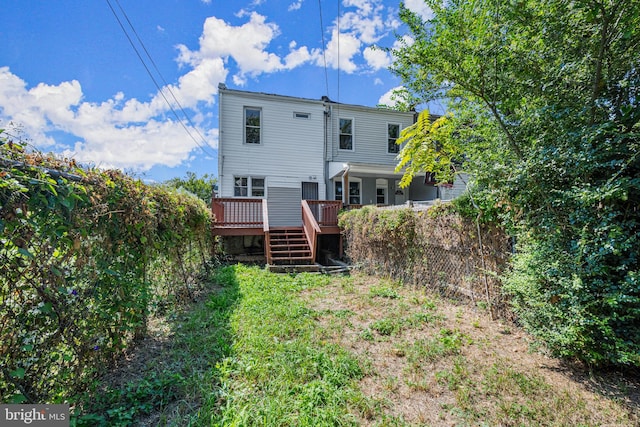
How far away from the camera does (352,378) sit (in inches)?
103

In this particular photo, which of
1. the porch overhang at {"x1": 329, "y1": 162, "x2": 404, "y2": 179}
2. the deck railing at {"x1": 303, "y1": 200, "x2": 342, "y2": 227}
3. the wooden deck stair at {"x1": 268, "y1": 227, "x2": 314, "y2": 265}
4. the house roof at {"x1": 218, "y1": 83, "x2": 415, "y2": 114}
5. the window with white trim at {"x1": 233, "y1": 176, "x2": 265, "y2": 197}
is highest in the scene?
the house roof at {"x1": 218, "y1": 83, "x2": 415, "y2": 114}

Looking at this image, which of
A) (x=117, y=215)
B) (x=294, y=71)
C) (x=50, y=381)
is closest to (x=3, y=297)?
(x=50, y=381)

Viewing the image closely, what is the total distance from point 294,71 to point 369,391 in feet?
41.7

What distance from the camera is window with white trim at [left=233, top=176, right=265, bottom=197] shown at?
35.0ft

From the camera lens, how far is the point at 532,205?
3113 mm

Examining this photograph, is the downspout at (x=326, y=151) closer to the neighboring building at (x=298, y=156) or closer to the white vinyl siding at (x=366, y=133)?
the neighboring building at (x=298, y=156)

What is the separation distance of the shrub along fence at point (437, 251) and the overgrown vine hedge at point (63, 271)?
4.69 meters

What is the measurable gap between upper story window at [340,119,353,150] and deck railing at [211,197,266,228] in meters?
5.10

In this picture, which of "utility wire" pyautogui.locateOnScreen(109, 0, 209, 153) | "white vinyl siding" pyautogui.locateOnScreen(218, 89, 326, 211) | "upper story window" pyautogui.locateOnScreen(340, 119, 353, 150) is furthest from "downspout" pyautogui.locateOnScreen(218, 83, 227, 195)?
"upper story window" pyautogui.locateOnScreen(340, 119, 353, 150)

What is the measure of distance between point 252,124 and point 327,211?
506 centimetres

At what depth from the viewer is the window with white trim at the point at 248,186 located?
10672 millimetres

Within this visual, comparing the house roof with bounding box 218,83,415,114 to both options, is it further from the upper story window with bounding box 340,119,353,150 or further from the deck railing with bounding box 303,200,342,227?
the deck railing with bounding box 303,200,342,227

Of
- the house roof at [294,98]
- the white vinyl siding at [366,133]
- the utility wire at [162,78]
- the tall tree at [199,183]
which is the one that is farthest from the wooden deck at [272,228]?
the tall tree at [199,183]

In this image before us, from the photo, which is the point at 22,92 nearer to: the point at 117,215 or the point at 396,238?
the point at 117,215
